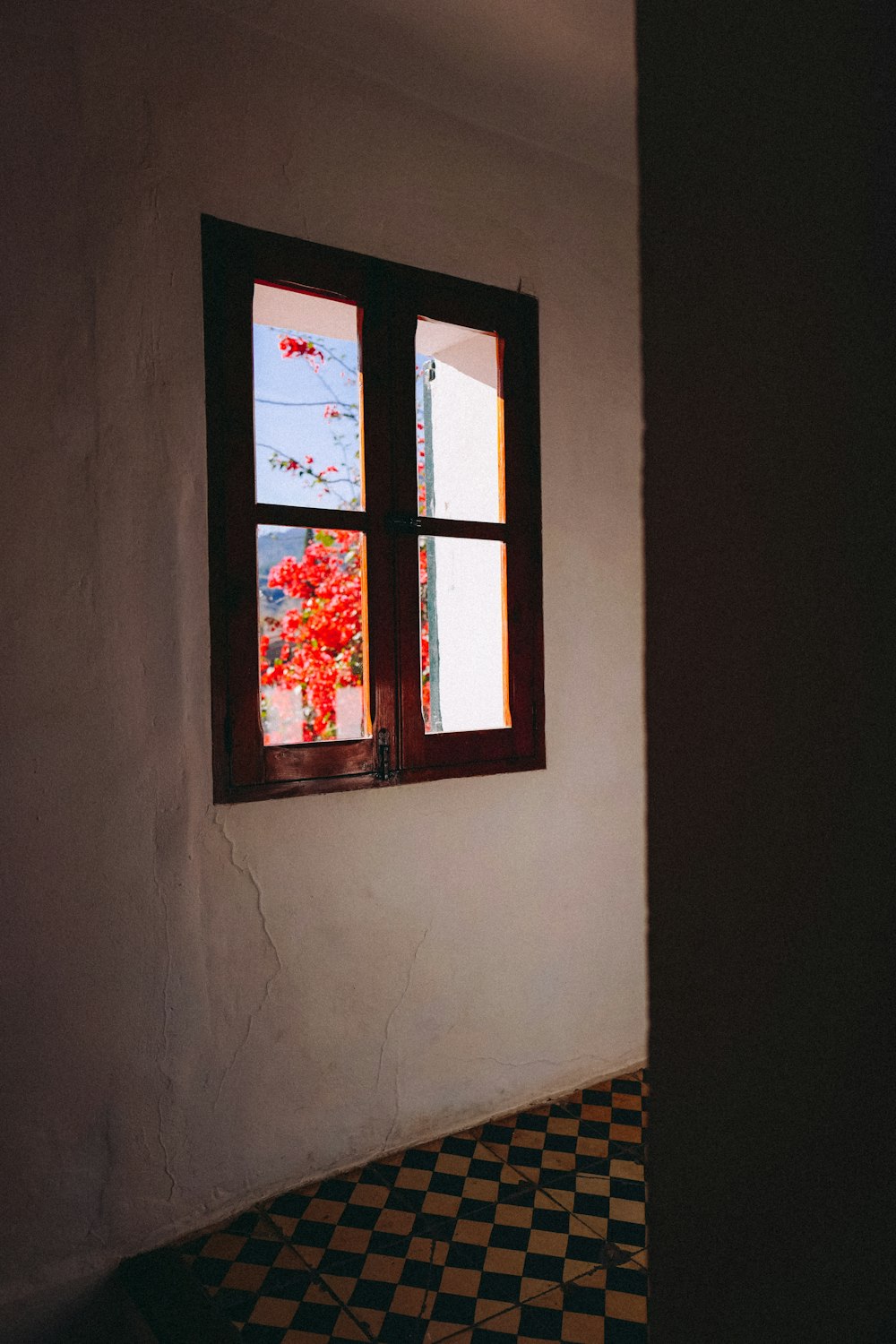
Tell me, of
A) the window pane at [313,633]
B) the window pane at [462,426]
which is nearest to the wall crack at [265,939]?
the window pane at [313,633]

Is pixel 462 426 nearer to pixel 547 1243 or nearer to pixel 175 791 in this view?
pixel 175 791

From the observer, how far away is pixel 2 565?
1973 millimetres

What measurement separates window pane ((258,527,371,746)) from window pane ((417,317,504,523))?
45 centimetres

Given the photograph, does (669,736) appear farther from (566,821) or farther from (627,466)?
(627,466)

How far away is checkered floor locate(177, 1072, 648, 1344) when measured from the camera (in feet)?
6.13

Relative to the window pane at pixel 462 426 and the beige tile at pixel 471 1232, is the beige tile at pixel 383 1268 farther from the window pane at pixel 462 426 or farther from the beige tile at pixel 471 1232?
the window pane at pixel 462 426

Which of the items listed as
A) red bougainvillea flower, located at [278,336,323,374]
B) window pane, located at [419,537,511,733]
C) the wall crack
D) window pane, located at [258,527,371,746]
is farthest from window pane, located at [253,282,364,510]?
the wall crack

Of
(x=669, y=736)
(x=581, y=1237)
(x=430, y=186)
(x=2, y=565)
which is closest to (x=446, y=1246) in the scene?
(x=581, y=1237)

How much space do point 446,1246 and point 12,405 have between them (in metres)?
2.22

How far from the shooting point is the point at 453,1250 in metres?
2.10

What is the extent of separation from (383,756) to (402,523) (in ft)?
2.28

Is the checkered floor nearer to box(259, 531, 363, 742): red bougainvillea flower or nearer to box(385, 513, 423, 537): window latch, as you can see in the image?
box(259, 531, 363, 742): red bougainvillea flower

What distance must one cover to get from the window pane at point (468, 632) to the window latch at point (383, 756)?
0.98 ft

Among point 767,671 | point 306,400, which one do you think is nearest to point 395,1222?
point 306,400
